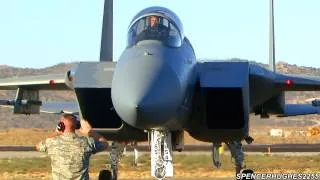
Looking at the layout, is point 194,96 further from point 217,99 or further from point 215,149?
point 215,149

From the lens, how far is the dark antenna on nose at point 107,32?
641 inches

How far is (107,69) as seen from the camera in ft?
39.5

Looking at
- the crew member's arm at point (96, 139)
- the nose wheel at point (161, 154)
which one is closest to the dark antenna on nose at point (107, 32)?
the nose wheel at point (161, 154)

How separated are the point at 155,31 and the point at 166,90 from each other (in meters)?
1.87

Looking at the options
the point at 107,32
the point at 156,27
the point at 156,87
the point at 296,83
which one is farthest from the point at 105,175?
the point at 156,87

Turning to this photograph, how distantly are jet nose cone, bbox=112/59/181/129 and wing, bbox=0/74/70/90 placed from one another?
451cm

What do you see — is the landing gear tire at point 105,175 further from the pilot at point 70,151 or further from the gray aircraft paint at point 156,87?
the pilot at point 70,151

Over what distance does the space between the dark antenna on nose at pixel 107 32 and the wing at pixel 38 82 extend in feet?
4.55

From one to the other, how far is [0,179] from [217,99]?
9.24 metres

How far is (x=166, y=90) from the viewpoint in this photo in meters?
9.58

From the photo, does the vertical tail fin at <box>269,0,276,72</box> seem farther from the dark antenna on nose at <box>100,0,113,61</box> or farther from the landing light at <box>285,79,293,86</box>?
the landing light at <box>285,79,293,86</box>

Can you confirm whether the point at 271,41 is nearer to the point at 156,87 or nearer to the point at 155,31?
the point at 155,31

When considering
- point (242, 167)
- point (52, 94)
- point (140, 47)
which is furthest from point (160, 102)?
point (52, 94)

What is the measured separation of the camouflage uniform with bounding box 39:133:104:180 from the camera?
752 centimetres
